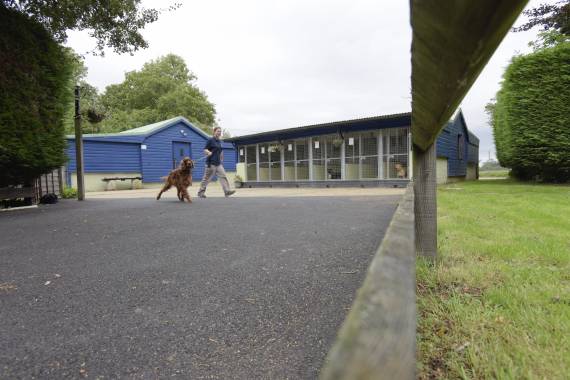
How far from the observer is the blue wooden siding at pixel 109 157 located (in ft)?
57.1

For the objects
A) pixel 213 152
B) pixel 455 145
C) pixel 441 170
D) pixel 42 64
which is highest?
pixel 42 64

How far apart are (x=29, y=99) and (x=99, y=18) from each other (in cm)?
249

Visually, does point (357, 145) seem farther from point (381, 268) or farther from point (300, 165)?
point (381, 268)

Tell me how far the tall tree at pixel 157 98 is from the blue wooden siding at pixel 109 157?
15376 mm

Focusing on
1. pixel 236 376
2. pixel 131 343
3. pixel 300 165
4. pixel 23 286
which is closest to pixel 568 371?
pixel 236 376

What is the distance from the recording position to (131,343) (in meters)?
1.52

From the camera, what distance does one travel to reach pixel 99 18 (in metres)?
7.40

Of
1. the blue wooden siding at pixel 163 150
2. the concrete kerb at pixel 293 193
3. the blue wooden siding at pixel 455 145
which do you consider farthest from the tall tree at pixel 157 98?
the blue wooden siding at pixel 455 145

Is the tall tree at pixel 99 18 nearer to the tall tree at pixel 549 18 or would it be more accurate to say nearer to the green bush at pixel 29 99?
the green bush at pixel 29 99

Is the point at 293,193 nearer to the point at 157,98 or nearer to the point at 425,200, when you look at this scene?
the point at 425,200

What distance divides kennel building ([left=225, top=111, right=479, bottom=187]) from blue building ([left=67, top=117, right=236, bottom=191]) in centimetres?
538

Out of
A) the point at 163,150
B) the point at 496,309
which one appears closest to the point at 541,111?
the point at 496,309

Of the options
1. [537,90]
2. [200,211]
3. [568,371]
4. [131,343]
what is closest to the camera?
[568,371]

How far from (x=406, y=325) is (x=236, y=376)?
121cm
